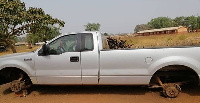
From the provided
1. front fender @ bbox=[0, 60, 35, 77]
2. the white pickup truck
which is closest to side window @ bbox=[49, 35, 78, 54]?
the white pickup truck

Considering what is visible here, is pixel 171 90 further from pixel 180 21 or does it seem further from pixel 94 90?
pixel 180 21

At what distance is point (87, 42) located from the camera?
510 centimetres

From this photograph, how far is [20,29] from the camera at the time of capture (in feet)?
54.2

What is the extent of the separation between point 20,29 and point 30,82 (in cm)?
1198

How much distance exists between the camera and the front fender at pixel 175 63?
445 centimetres

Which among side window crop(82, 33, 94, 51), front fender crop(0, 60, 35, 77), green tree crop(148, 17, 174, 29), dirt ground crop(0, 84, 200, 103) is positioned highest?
green tree crop(148, 17, 174, 29)

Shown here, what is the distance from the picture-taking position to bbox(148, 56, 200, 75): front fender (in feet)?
14.6

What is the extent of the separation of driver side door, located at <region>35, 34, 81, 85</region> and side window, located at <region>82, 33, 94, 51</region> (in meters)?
0.15

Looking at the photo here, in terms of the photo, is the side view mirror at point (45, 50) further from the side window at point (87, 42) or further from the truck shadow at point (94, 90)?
the truck shadow at point (94, 90)

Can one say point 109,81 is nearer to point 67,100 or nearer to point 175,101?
point 67,100

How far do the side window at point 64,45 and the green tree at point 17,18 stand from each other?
37.8 ft

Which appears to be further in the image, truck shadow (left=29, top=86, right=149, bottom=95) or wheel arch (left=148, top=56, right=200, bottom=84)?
truck shadow (left=29, top=86, right=149, bottom=95)

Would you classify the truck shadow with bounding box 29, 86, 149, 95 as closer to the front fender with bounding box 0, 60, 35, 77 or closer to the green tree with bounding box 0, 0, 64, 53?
the front fender with bounding box 0, 60, 35, 77

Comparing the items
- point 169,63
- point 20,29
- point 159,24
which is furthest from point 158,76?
point 159,24
